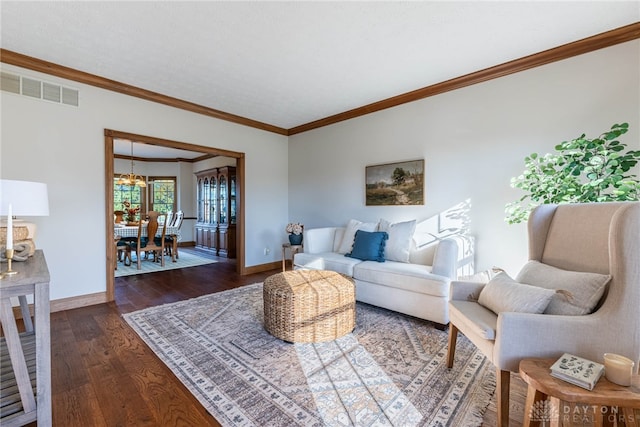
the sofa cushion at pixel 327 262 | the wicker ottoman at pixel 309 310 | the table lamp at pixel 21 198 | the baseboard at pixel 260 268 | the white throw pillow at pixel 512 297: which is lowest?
the baseboard at pixel 260 268

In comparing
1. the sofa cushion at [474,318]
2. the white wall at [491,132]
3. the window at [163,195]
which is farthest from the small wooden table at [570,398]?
the window at [163,195]

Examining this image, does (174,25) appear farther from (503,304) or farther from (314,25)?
(503,304)

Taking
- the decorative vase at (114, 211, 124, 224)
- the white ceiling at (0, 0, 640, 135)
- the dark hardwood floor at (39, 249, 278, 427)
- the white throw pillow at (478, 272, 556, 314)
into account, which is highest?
the white ceiling at (0, 0, 640, 135)

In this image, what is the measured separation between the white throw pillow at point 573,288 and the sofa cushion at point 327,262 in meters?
1.90

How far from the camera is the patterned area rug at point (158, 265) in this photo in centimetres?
500

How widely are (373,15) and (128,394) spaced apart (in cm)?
316

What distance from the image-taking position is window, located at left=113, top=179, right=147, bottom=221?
793 cm

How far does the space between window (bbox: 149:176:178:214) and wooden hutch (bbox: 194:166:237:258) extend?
1.37m

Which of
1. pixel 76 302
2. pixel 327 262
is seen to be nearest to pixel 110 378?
pixel 76 302

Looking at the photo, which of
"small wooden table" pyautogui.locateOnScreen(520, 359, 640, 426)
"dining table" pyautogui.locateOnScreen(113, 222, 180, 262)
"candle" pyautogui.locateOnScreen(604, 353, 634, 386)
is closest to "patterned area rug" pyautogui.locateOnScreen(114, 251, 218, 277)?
"dining table" pyautogui.locateOnScreen(113, 222, 180, 262)

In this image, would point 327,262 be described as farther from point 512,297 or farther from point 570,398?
point 570,398

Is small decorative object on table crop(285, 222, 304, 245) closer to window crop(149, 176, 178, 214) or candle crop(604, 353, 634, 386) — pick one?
candle crop(604, 353, 634, 386)

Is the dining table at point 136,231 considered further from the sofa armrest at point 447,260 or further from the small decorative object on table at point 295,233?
the sofa armrest at point 447,260

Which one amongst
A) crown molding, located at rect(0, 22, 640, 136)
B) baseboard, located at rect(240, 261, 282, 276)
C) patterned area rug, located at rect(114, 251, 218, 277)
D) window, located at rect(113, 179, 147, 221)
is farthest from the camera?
window, located at rect(113, 179, 147, 221)
